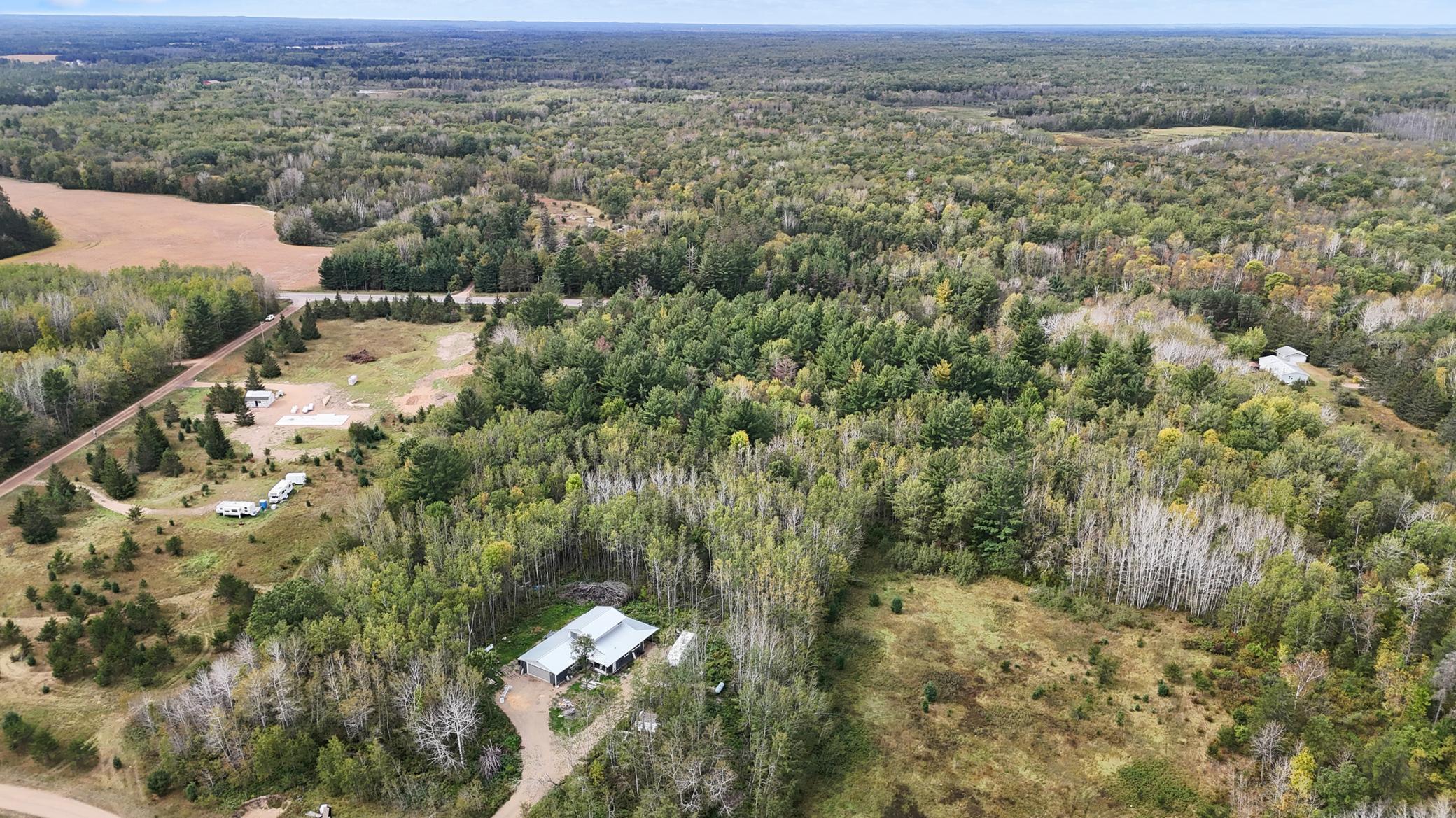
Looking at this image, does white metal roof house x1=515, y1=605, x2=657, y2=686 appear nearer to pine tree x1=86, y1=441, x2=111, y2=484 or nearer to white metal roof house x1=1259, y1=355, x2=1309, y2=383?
pine tree x1=86, y1=441, x2=111, y2=484

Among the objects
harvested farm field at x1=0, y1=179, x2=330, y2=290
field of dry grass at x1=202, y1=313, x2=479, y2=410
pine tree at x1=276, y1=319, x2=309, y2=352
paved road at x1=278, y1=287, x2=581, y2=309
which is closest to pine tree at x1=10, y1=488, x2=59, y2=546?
field of dry grass at x1=202, y1=313, x2=479, y2=410

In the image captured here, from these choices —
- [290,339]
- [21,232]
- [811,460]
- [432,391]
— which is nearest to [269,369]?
[290,339]

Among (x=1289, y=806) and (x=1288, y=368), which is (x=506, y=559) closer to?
(x=1289, y=806)

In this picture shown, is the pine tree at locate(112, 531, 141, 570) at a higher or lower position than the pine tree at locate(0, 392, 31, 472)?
lower

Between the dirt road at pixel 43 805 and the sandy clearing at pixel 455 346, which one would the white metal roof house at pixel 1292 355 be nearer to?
the sandy clearing at pixel 455 346

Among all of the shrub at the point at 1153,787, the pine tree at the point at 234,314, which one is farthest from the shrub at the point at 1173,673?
the pine tree at the point at 234,314

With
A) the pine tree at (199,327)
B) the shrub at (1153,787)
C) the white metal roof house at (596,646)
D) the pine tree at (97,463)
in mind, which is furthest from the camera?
the pine tree at (199,327)

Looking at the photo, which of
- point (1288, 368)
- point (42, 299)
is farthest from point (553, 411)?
point (1288, 368)

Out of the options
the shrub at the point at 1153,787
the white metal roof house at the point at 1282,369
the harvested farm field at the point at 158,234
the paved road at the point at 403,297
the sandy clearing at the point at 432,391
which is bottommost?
the shrub at the point at 1153,787
